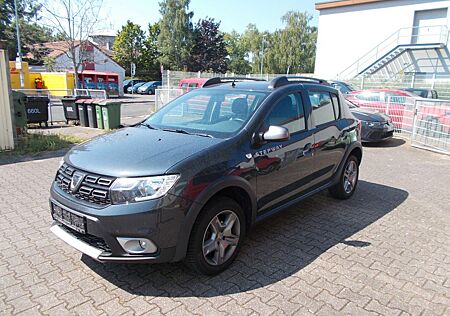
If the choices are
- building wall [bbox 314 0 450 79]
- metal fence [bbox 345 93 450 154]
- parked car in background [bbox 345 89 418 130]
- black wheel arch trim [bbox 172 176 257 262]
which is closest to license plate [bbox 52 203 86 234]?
black wheel arch trim [bbox 172 176 257 262]

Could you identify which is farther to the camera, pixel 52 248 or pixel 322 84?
pixel 322 84

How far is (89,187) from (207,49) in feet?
163

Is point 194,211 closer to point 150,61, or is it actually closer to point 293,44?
point 150,61

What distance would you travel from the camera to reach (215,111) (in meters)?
3.77

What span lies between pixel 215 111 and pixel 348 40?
2730cm

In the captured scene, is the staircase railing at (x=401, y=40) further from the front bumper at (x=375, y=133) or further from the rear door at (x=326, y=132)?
the rear door at (x=326, y=132)

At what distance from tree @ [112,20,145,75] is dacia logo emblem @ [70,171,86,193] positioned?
50.5m

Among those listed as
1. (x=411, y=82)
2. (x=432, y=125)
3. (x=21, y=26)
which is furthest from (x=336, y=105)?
(x=21, y=26)

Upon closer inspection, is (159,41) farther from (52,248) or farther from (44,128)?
(52,248)

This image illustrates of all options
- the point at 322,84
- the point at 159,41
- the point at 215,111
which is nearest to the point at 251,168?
the point at 215,111

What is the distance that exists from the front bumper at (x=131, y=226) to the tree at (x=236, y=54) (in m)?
60.7

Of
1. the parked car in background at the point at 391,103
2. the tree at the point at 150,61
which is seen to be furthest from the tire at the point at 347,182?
the tree at the point at 150,61

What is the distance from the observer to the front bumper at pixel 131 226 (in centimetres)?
251

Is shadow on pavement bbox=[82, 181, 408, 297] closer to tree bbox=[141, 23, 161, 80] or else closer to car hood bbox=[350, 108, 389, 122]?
car hood bbox=[350, 108, 389, 122]
